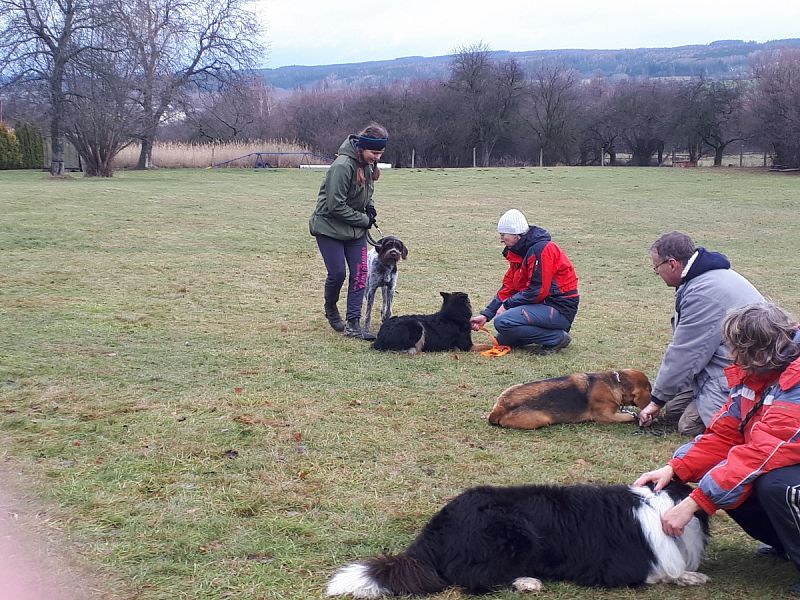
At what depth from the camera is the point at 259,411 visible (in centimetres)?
616

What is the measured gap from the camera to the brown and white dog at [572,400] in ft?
19.5

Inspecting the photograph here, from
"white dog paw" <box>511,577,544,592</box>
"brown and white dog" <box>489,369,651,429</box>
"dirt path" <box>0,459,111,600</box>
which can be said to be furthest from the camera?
"brown and white dog" <box>489,369,651,429</box>

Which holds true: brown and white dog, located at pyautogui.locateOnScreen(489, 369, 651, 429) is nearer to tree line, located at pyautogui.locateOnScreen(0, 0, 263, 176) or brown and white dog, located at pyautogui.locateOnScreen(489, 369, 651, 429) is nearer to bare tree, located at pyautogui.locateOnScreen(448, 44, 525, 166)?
tree line, located at pyautogui.locateOnScreen(0, 0, 263, 176)

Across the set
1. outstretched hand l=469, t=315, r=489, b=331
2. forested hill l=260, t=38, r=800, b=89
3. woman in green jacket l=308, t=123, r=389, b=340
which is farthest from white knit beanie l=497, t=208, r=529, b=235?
forested hill l=260, t=38, r=800, b=89

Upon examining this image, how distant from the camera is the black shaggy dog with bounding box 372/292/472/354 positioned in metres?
8.19

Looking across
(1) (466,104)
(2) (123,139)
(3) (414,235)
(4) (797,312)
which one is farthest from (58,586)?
(1) (466,104)

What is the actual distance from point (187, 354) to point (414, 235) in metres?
11.2

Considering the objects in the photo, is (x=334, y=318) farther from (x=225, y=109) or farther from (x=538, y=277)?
(x=225, y=109)

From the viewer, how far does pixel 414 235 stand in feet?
61.3

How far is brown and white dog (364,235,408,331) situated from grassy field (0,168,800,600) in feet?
2.24

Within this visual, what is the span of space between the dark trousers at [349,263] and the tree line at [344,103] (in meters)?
30.6

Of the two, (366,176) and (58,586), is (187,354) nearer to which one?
(366,176)

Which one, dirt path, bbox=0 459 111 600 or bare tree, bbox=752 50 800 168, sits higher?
bare tree, bbox=752 50 800 168

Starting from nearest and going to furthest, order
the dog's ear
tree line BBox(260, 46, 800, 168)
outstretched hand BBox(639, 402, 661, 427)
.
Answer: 1. outstretched hand BBox(639, 402, 661, 427)
2. the dog's ear
3. tree line BBox(260, 46, 800, 168)
